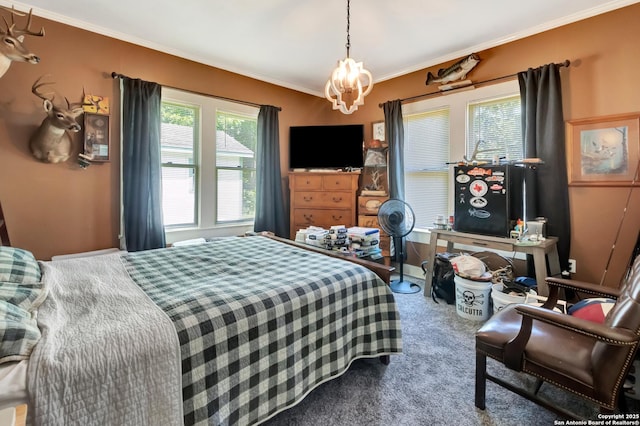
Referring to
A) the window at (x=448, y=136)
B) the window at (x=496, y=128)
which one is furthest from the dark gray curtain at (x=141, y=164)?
the window at (x=496, y=128)

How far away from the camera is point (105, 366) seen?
0.93 metres

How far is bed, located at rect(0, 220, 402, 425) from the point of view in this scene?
3.00 feet

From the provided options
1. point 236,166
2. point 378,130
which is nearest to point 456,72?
point 378,130

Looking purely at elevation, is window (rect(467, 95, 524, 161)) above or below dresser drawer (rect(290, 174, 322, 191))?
above

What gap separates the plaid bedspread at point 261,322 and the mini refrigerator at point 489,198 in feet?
5.00

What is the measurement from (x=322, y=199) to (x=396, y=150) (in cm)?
117

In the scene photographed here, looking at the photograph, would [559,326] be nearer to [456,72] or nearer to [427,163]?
[427,163]

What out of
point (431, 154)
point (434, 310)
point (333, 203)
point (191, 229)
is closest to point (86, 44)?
point (191, 229)

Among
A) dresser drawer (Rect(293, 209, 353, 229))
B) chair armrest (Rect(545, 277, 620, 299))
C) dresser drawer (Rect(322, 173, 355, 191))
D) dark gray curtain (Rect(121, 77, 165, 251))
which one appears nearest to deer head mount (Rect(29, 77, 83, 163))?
dark gray curtain (Rect(121, 77, 165, 251))

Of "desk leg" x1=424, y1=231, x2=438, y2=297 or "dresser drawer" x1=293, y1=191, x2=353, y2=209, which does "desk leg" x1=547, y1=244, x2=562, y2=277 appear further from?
"dresser drawer" x1=293, y1=191, x2=353, y2=209

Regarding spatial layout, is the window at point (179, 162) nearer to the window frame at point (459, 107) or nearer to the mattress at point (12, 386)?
the mattress at point (12, 386)

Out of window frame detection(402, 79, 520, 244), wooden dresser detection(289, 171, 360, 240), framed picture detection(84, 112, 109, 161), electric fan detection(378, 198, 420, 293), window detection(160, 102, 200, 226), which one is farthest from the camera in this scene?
wooden dresser detection(289, 171, 360, 240)

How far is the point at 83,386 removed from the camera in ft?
2.92

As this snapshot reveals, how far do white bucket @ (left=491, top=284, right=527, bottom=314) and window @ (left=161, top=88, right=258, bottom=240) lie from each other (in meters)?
3.01
